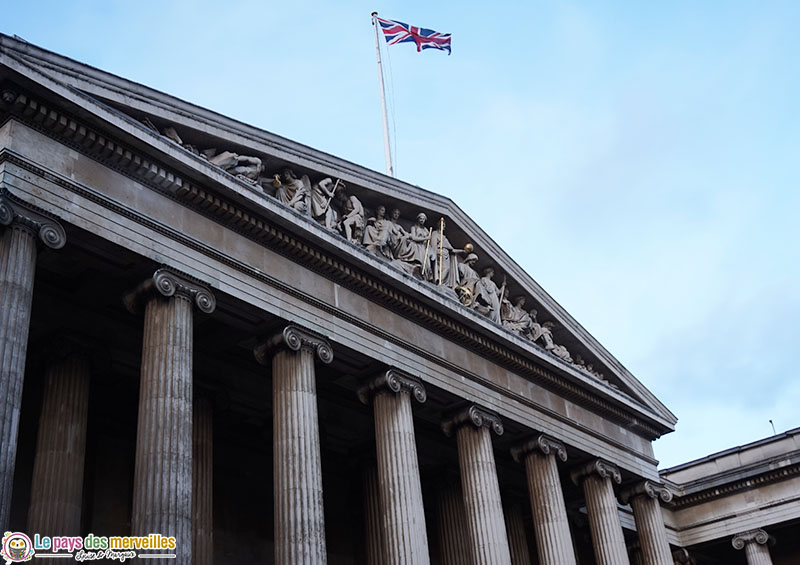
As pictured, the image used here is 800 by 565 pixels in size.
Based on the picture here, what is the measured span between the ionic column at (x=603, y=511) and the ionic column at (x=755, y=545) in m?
9.38

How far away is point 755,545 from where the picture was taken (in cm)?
3869

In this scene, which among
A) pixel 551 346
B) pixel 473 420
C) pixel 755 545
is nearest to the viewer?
pixel 473 420

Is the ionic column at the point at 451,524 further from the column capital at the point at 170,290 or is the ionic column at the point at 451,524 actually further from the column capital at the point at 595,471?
the column capital at the point at 170,290

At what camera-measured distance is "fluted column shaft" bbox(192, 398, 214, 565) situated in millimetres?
22266

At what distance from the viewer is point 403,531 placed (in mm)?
23203

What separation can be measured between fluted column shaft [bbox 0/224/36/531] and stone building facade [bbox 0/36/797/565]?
0.13ft

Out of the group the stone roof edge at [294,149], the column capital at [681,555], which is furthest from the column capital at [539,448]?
the column capital at [681,555]

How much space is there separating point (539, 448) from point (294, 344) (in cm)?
1065

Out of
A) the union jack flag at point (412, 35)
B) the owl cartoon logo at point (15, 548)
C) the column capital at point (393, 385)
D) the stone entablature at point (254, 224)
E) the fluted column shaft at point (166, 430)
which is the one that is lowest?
the owl cartoon logo at point (15, 548)

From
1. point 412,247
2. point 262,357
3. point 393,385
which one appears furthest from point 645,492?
point 262,357

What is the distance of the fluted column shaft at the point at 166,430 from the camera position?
58.4 ft

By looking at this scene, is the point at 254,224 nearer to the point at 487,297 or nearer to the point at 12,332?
the point at 12,332

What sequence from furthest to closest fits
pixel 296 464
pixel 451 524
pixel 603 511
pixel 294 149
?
1. pixel 603 511
2. pixel 451 524
3. pixel 294 149
4. pixel 296 464

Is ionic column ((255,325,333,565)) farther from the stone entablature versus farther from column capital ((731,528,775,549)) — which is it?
column capital ((731,528,775,549))
